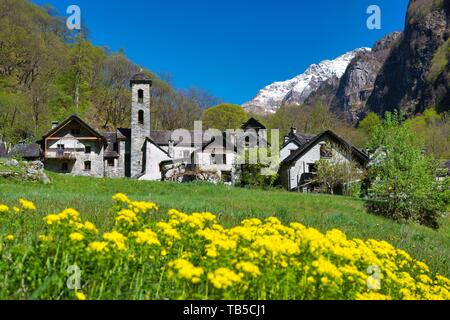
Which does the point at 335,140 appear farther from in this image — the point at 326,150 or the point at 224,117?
the point at 224,117

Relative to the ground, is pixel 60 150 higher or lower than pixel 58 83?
lower

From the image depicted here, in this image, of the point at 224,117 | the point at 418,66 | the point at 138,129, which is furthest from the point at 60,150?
the point at 418,66

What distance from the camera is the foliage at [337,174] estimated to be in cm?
3497

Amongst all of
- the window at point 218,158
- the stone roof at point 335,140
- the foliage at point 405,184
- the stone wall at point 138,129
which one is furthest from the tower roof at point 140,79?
the foliage at point 405,184

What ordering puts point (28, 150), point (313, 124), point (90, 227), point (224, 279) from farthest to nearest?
point (313, 124) → point (28, 150) → point (90, 227) → point (224, 279)

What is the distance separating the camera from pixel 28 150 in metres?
47.2

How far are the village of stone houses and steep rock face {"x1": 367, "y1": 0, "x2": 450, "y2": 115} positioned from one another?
0.56 meters

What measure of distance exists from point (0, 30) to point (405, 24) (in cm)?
12318

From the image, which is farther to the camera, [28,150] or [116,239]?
[28,150]

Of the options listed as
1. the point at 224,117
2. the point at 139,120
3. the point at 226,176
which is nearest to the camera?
the point at 226,176

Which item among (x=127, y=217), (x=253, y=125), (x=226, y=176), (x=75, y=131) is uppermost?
(x=253, y=125)

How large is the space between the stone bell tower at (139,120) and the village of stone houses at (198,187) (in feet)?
0.65

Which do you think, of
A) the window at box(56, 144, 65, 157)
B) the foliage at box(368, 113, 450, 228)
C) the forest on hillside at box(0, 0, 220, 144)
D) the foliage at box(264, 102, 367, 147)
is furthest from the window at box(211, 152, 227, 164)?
the forest on hillside at box(0, 0, 220, 144)

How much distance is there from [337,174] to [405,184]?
41.2 feet
